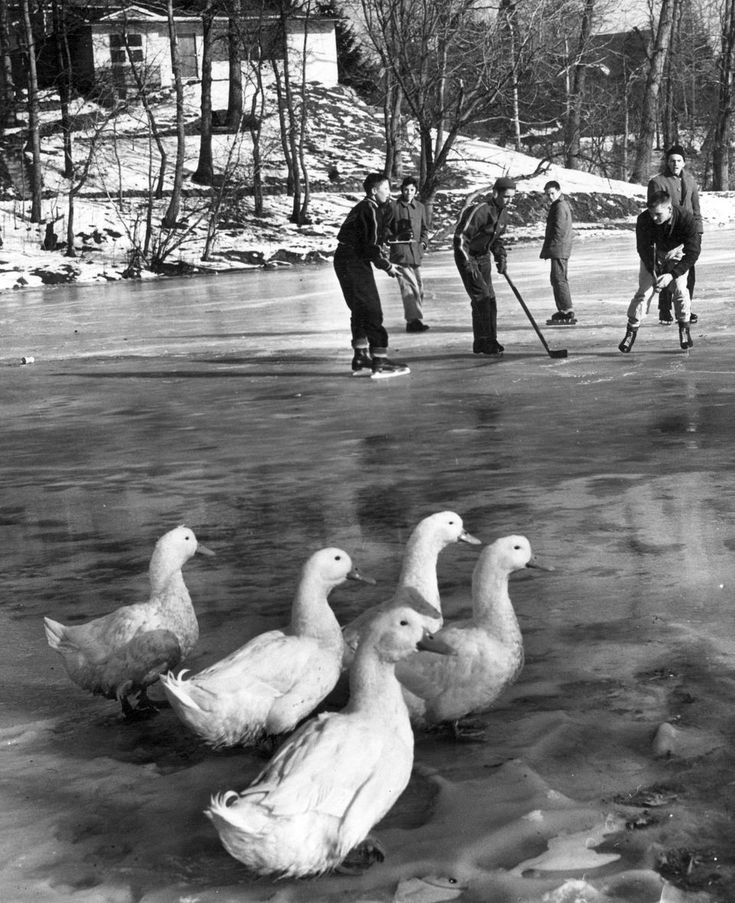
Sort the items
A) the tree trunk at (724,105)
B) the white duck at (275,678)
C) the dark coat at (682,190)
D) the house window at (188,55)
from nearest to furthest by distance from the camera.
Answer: the white duck at (275,678), the dark coat at (682,190), the tree trunk at (724,105), the house window at (188,55)

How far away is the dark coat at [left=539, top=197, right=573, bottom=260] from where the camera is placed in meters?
16.8

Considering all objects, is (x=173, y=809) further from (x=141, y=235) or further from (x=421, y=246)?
(x=141, y=235)

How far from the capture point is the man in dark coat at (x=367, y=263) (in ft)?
42.8

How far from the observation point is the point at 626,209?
4747 centimetres

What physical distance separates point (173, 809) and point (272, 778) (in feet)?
2.44

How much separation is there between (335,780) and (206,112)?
43.6 metres

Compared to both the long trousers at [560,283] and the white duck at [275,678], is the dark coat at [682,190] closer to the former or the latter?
the long trousers at [560,283]

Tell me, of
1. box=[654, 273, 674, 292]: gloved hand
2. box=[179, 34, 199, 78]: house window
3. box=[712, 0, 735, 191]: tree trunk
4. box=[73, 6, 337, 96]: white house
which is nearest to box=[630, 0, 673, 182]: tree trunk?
box=[712, 0, 735, 191]: tree trunk

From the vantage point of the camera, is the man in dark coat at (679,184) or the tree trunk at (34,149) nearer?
the man in dark coat at (679,184)

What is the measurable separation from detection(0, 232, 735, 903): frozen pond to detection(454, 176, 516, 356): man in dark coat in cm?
35

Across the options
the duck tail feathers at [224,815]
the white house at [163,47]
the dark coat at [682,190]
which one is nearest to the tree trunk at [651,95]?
the white house at [163,47]

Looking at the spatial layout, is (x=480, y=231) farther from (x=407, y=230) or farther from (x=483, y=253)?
(x=407, y=230)

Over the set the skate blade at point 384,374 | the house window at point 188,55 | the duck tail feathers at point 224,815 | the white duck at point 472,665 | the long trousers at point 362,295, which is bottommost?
the skate blade at point 384,374

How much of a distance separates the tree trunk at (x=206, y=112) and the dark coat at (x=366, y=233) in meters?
32.5
